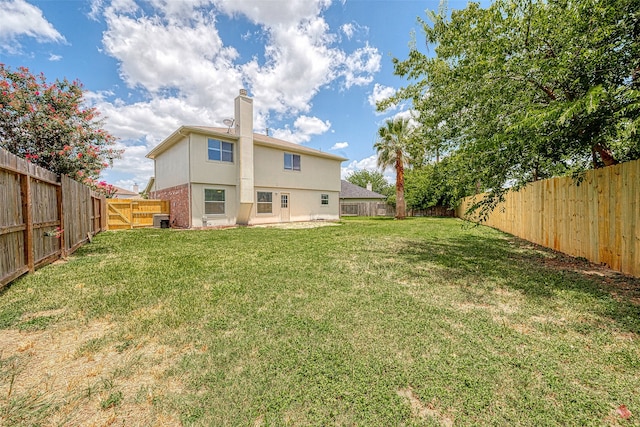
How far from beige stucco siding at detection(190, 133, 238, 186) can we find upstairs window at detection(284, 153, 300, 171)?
137 inches

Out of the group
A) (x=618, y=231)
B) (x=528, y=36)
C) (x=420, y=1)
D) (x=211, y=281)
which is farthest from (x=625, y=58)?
(x=211, y=281)

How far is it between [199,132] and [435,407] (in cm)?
1443

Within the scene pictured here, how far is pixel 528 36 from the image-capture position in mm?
4652

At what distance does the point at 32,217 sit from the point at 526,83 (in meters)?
9.38

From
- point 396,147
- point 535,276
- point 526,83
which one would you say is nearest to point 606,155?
point 526,83

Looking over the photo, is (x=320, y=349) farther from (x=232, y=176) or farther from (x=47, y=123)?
(x=232, y=176)

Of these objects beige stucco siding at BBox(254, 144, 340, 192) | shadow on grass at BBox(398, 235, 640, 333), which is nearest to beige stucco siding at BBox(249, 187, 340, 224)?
beige stucco siding at BBox(254, 144, 340, 192)

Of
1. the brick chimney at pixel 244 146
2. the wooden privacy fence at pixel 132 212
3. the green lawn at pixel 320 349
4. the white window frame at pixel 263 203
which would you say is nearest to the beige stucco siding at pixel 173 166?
the wooden privacy fence at pixel 132 212

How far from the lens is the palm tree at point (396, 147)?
819 inches

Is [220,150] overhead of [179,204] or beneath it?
overhead

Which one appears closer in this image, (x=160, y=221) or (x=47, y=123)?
(x=47, y=123)

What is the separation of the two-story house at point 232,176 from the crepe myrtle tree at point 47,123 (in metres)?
4.38

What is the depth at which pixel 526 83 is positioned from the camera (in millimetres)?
4871

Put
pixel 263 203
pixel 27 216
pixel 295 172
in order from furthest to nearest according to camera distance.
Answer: pixel 295 172 → pixel 263 203 → pixel 27 216
